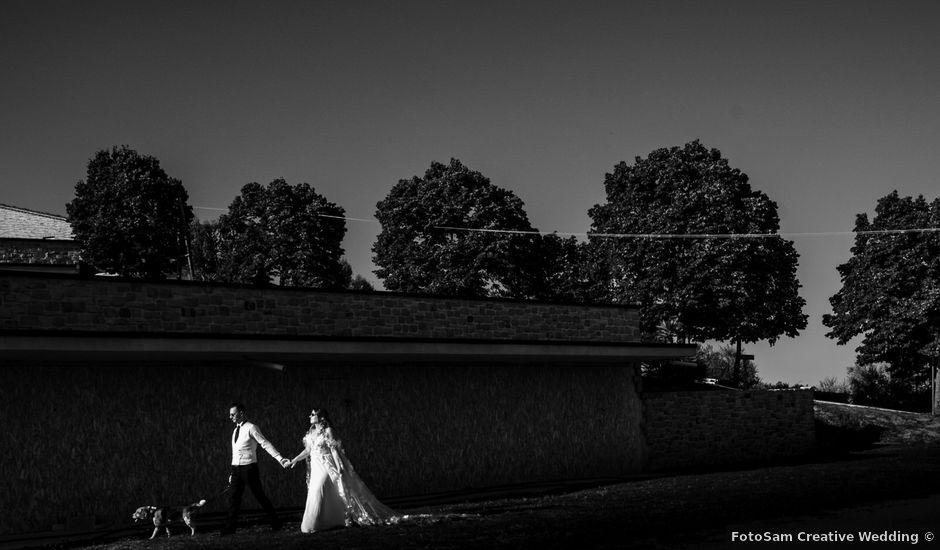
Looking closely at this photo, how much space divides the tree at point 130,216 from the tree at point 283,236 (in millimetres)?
7820

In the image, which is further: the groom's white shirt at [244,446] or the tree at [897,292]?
the tree at [897,292]

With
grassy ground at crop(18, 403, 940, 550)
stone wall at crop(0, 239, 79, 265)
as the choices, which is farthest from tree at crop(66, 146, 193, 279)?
grassy ground at crop(18, 403, 940, 550)

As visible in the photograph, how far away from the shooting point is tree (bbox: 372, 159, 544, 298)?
60281 millimetres

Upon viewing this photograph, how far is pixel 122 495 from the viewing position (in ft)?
61.3

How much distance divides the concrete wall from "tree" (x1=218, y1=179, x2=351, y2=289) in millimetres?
40201

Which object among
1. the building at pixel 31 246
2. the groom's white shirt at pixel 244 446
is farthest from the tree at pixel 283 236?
the groom's white shirt at pixel 244 446

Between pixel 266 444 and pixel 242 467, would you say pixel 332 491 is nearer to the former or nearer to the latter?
pixel 266 444

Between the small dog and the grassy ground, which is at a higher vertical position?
the grassy ground

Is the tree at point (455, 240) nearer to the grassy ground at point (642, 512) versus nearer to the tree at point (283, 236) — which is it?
the tree at point (283, 236)

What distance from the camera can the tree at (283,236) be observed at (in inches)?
2589

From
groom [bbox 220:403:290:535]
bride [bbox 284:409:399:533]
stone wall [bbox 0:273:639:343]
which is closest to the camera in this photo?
bride [bbox 284:409:399:533]

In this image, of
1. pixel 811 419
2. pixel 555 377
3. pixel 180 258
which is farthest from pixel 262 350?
pixel 180 258

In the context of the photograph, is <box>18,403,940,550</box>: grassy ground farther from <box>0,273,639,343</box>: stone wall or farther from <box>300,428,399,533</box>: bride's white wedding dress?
<box>0,273,639,343</box>: stone wall

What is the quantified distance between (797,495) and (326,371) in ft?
29.6
